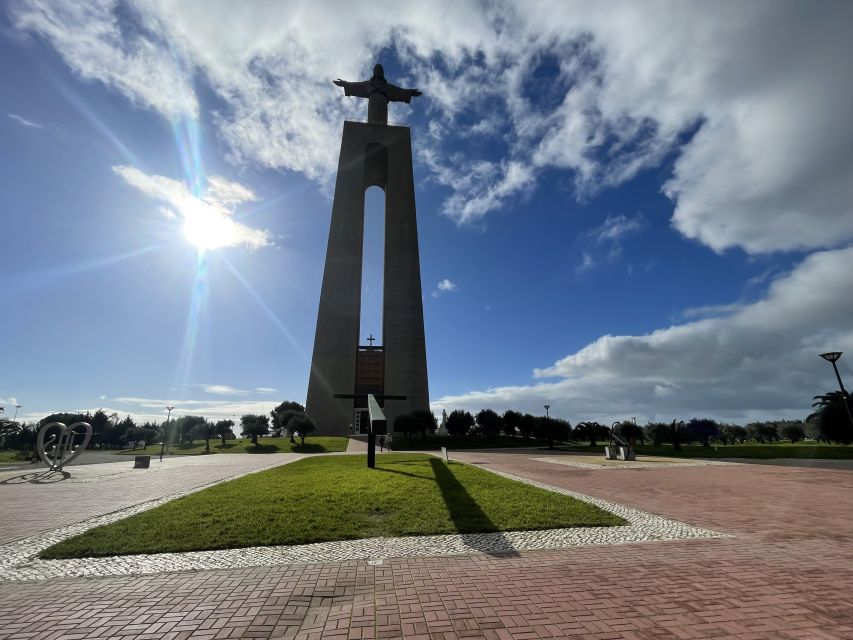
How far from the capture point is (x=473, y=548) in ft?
20.0

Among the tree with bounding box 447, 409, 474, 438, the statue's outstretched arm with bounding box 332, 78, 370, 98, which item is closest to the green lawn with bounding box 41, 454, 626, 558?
the tree with bounding box 447, 409, 474, 438

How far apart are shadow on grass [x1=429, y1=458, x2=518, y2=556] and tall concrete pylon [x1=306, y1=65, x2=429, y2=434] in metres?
33.8

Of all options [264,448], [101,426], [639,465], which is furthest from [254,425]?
[101,426]

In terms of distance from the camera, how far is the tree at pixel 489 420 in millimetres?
47719

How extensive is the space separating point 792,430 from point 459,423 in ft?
245

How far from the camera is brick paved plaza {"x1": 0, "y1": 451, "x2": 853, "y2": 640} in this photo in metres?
3.64

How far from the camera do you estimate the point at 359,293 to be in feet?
166

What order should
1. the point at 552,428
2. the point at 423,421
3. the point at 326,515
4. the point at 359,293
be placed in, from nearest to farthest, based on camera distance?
the point at 326,515
the point at 552,428
the point at 423,421
the point at 359,293

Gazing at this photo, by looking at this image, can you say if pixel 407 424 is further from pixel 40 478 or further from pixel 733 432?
pixel 733 432

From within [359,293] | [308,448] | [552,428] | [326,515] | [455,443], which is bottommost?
[326,515]

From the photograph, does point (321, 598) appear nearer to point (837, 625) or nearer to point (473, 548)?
point (473, 548)

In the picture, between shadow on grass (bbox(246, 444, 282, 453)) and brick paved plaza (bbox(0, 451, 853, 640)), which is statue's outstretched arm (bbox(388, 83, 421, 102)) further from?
brick paved plaza (bbox(0, 451, 853, 640))

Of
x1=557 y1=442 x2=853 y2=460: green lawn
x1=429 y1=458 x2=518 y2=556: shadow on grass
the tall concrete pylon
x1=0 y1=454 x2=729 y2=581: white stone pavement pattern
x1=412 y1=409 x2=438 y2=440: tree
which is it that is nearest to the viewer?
x1=0 y1=454 x2=729 y2=581: white stone pavement pattern

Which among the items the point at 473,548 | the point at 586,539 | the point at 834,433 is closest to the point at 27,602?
the point at 473,548
